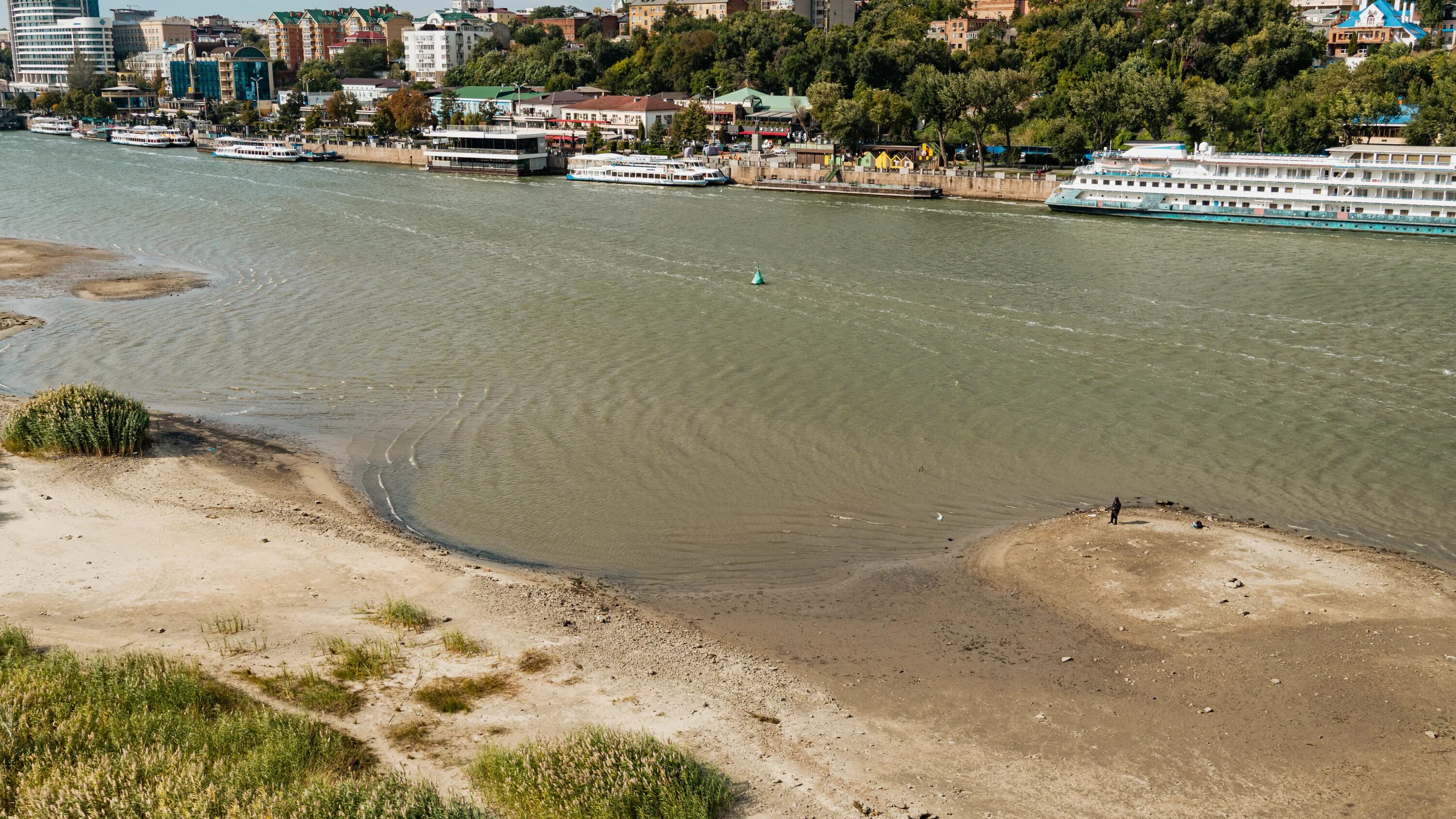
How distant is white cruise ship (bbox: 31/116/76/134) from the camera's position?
11175 cm

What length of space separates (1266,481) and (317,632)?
13.7m

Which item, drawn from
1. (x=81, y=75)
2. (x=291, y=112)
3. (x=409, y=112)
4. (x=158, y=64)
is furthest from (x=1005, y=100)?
(x=158, y=64)

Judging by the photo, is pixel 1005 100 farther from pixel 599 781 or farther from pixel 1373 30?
pixel 599 781

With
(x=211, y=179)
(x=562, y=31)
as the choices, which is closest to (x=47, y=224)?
(x=211, y=179)

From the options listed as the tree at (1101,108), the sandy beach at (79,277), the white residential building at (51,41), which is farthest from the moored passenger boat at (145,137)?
the tree at (1101,108)

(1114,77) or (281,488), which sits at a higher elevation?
(1114,77)

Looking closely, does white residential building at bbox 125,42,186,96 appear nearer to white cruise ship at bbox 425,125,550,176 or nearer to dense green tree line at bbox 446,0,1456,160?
dense green tree line at bbox 446,0,1456,160

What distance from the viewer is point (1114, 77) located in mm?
59625

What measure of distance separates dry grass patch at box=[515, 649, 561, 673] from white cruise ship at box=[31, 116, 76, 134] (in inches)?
4652

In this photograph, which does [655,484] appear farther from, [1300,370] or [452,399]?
[1300,370]

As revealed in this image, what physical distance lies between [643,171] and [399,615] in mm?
52613

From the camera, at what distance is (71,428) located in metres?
17.2

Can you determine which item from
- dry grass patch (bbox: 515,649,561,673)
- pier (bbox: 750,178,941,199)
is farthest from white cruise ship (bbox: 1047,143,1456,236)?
dry grass patch (bbox: 515,649,561,673)

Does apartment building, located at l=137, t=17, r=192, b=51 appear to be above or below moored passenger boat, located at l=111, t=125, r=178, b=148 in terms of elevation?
above
